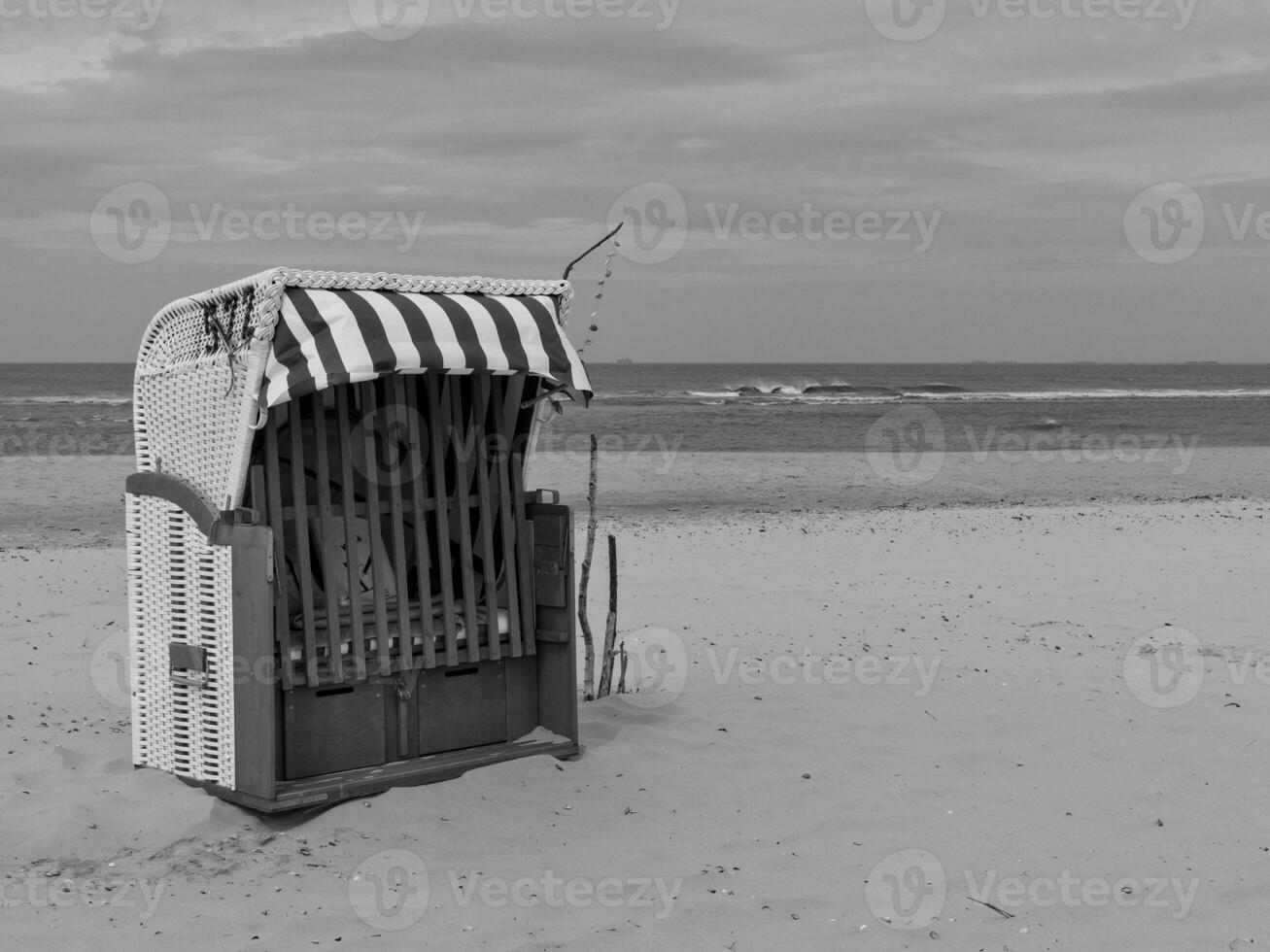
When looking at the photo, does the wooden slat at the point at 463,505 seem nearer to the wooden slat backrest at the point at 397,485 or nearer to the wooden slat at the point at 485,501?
the wooden slat at the point at 485,501

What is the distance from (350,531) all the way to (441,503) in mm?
478

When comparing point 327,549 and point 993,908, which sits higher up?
point 327,549

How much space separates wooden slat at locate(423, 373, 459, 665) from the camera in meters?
5.75

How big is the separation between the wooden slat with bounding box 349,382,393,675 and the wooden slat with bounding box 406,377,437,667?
17 centimetres

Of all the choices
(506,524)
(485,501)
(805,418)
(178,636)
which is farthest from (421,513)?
(805,418)

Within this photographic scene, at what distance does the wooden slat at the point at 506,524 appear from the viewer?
5992 millimetres

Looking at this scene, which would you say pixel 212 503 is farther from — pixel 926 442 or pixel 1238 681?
pixel 926 442

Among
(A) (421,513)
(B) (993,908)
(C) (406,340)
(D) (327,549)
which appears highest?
(C) (406,340)

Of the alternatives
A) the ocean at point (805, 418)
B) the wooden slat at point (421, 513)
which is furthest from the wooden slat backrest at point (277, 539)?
the ocean at point (805, 418)

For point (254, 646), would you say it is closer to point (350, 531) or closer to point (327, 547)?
point (327, 547)

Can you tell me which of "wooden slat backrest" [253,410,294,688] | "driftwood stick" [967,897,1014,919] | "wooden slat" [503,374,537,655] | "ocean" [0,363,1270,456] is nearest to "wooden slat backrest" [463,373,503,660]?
"wooden slat" [503,374,537,655]

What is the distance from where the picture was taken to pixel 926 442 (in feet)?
114

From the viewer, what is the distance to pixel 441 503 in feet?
18.9

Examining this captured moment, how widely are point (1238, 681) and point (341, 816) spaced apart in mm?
5400
